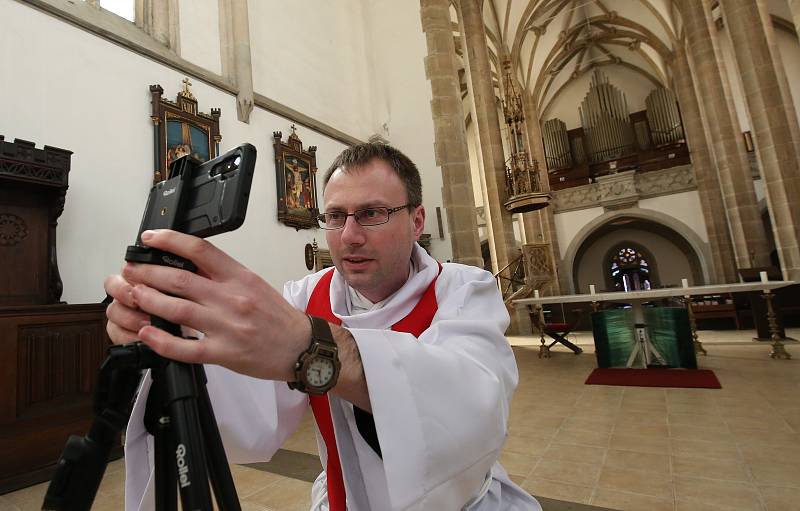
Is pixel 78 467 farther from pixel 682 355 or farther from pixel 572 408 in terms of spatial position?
pixel 682 355

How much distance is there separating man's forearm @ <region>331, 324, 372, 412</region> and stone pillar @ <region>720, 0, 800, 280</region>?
10.4 metres

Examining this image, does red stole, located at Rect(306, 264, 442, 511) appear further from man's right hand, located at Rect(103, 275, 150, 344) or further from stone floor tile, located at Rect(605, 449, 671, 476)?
stone floor tile, located at Rect(605, 449, 671, 476)

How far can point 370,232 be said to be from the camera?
116 centimetres

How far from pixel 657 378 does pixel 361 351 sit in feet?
18.3

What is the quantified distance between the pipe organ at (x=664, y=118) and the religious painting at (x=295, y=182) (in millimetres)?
15141

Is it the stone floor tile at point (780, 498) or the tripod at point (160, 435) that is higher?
the tripod at point (160, 435)

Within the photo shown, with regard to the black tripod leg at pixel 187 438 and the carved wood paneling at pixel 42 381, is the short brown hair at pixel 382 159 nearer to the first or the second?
the black tripod leg at pixel 187 438

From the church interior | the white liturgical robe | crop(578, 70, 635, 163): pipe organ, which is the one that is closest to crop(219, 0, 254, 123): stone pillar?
the church interior

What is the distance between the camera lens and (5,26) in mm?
4281

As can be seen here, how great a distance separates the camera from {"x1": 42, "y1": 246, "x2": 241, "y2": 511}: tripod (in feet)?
1.65

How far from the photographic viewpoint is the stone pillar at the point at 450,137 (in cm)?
748

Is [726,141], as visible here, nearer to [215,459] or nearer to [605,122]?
[605,122]

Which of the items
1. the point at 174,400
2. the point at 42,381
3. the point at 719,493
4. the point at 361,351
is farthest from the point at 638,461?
the point at 42,381

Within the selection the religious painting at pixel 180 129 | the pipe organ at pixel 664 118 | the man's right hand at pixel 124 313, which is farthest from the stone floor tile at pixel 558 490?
the pipe organ at pixel 664 118
